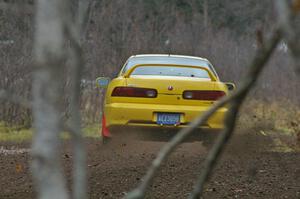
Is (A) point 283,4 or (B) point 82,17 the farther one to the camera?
(B) point 82,17

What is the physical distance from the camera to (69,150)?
38.4 ft

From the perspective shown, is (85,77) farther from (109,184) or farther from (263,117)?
(109,184)

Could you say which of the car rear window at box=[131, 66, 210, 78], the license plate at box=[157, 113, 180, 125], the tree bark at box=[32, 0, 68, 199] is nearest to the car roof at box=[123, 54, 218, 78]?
the car rear window at box=[131, 66, 210, 78]

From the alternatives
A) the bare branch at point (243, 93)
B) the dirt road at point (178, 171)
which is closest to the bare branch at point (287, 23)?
the bare branch at point (243, 93)

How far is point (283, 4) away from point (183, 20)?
1046 inches

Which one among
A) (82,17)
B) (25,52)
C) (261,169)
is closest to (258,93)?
(25,52)

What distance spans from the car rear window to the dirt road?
3.12ft

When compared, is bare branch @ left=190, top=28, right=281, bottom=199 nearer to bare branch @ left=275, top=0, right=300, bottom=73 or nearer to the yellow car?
bare branch @ left=275, top=0, right=300, bottom=73

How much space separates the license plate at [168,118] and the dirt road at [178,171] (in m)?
0.40

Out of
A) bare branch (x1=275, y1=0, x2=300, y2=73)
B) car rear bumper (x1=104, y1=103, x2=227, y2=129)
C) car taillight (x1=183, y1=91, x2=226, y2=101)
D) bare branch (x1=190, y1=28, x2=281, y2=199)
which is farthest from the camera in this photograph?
car taillight (x1=183, y1=91, x2=226, y2=101)

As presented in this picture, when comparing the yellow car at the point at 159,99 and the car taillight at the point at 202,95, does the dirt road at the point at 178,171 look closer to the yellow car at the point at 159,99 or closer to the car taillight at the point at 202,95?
the yellow car at the point at 159,99

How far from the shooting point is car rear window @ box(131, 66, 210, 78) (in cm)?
1184

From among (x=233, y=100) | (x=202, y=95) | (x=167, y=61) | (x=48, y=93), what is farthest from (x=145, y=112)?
(x=48, y=93)

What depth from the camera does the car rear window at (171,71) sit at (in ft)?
38.8
